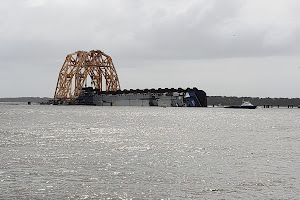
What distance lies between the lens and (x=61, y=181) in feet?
78.5

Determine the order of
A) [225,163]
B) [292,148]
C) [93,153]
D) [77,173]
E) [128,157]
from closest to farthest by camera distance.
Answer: [77,173], [225,163], [128,157], [93,153], [292,148]

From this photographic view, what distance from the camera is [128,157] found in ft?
112

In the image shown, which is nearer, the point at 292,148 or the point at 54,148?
the point at 54,148

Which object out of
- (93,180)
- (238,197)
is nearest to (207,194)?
(238,197)

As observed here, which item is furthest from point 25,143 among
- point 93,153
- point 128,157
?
point 128,157

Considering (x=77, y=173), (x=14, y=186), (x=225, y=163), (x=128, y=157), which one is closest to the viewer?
(x=14, y=186)

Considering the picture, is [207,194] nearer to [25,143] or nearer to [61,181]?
[61,181]

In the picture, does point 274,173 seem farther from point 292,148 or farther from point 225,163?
point 292,148

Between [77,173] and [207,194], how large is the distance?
954 centimetres

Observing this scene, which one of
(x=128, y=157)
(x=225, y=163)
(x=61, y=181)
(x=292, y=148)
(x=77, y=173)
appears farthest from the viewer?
(x=292, y=148)

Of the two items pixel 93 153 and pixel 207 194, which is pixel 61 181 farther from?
pixel 93 153

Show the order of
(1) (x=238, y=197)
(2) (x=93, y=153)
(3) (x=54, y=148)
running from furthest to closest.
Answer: (3) (x=54, y=148) < (2) (x=93, y=153) < (1) (x=238, y=197)

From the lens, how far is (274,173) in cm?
2789

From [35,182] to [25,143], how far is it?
22382mm
